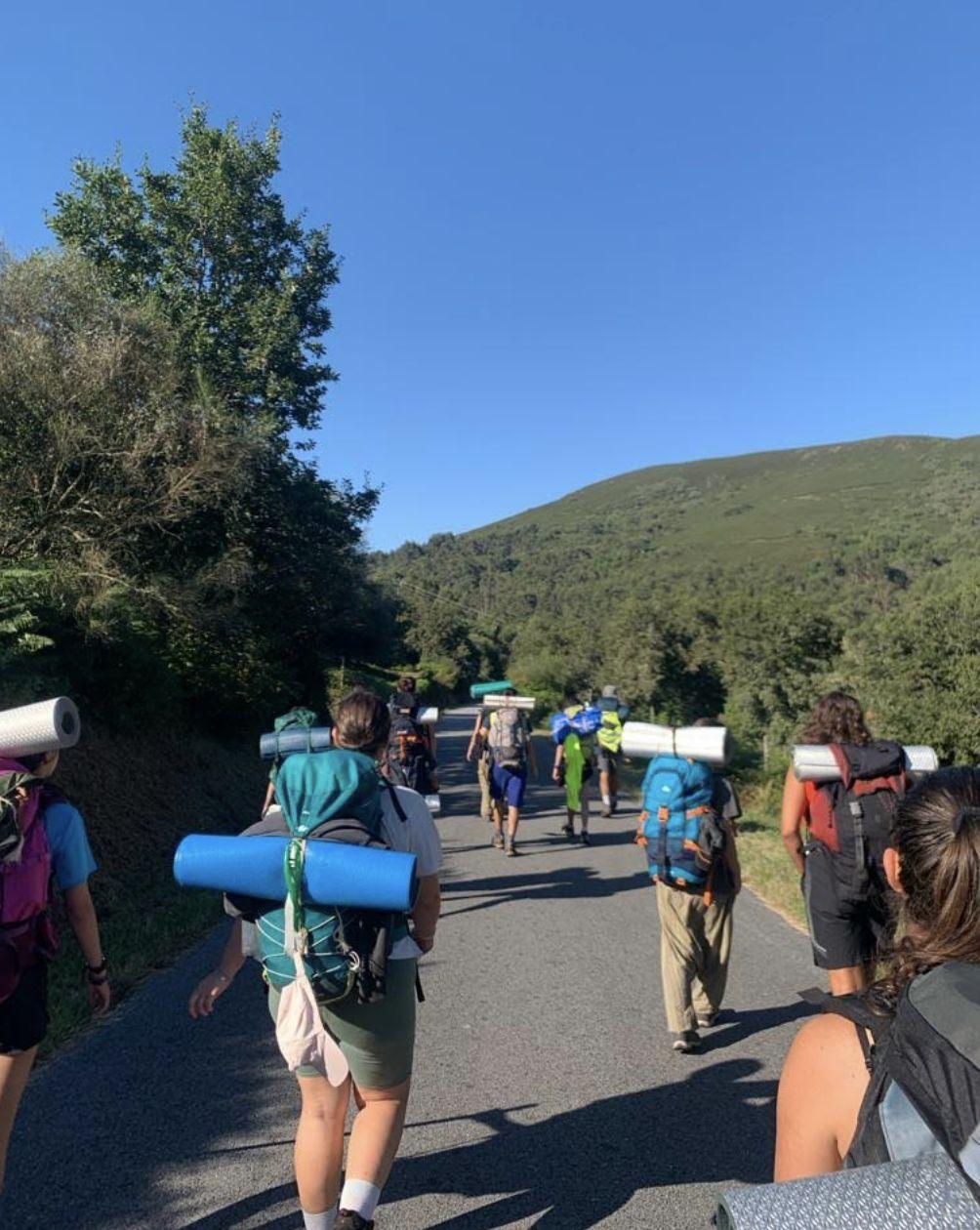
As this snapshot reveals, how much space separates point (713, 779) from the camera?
14.0ft

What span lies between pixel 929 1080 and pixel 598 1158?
2558 millimetres

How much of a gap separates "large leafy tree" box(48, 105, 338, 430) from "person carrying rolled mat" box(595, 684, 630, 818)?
10.6 meters

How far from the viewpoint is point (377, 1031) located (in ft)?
7.91

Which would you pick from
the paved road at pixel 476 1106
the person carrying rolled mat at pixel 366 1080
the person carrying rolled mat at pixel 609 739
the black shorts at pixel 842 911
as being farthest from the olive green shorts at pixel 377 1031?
the person carrying rolled mat at pixel 609 739

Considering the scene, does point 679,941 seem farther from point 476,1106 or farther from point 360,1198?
point 360,1198

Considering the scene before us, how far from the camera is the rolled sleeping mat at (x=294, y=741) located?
4.00 meters

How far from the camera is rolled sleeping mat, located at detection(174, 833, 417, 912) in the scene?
212cm

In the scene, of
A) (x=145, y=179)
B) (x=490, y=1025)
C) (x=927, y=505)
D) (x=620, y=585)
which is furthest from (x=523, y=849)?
(x=927, y=505)

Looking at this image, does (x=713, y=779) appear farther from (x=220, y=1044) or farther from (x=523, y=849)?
(x=523, y=849)

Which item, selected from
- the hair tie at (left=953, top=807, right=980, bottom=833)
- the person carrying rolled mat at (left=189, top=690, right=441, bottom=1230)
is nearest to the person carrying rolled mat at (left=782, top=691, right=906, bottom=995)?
the person carrying rolled mat at (left=189, top=690, right=441, bottom=1230)

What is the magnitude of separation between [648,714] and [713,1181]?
4829 cm

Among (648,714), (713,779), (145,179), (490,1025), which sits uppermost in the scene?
(145,179)

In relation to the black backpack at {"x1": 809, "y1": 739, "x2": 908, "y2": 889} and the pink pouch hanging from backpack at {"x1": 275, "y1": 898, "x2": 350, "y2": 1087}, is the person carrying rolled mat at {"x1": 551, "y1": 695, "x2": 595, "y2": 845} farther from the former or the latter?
the pink pouch hanging from backpack at {"x1": 275, "y1": 898, "x2": 350, "y2": 1087}

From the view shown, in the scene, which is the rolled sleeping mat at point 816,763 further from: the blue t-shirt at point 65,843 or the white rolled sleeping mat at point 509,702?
the white rolled sleeping mat at point 509,702
